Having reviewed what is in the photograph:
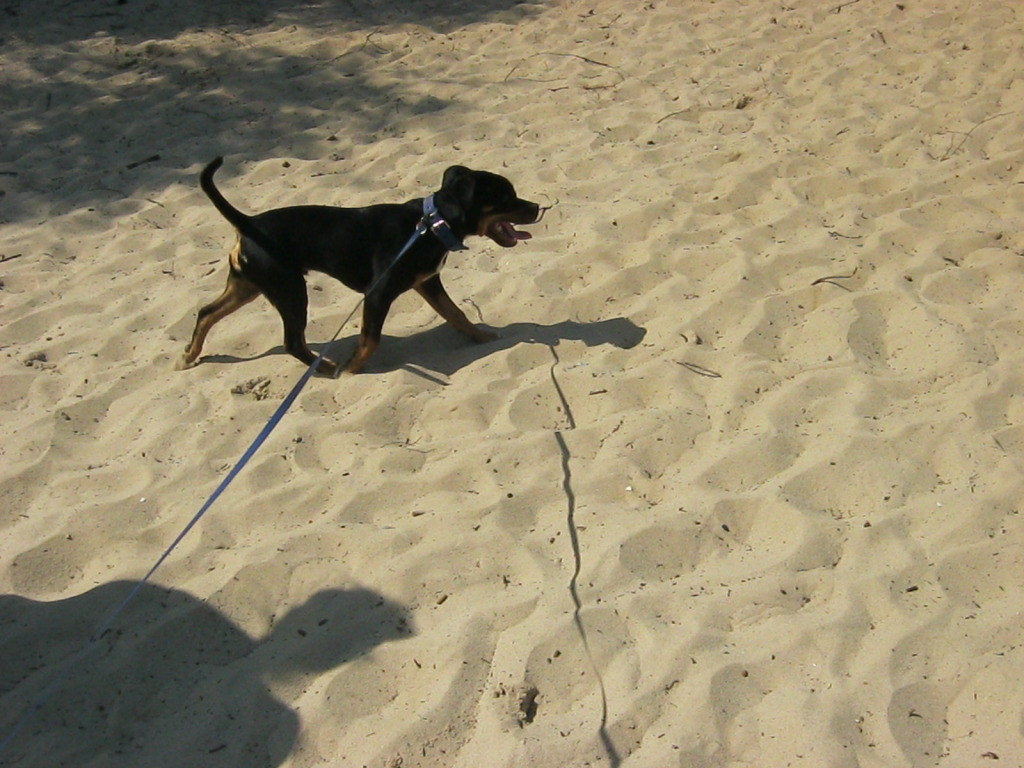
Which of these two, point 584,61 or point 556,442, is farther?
point 584,61

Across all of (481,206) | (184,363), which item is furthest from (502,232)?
(184,363)

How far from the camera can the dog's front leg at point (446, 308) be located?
427 centimetres

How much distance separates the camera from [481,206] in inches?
165

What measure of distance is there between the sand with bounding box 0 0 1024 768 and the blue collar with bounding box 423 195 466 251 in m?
0.50

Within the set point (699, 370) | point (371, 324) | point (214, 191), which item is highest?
point (214, 191)

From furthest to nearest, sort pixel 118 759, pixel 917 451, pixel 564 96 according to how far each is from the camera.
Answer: pixel 564 96
pixel 917 451
pixel 118 759

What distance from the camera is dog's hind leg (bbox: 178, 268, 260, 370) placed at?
424 cm

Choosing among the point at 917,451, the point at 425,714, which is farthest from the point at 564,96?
the point at 425,714

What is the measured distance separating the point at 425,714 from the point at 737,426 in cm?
166

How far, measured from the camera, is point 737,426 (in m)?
3.52

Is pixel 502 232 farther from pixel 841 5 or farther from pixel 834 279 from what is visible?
pixel 841 5

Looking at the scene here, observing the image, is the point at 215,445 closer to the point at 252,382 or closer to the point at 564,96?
the point at 252,382

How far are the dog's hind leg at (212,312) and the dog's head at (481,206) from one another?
96 cm

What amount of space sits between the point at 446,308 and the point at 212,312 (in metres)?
1.07
